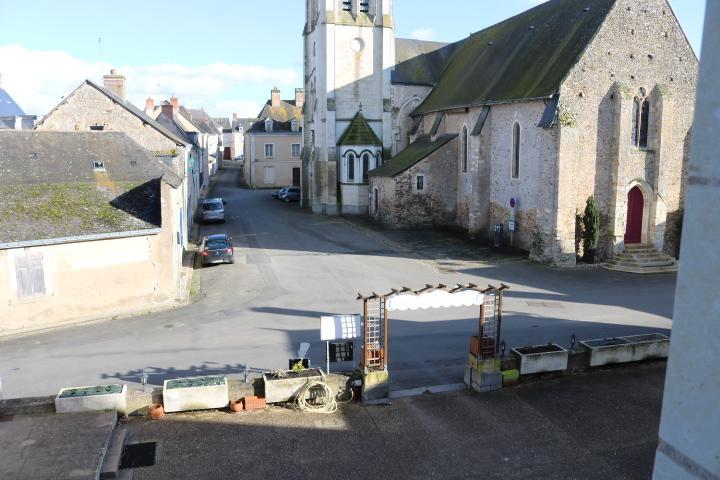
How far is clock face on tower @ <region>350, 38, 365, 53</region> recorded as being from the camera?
37125mm

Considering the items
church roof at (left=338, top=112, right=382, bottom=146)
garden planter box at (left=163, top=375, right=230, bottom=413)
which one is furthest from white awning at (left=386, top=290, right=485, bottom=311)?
church roof at (left=338, top=112, right=382, bottom=146)

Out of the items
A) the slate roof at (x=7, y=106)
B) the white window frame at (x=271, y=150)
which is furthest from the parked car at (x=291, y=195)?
the slate roof at (x=7, y=106)

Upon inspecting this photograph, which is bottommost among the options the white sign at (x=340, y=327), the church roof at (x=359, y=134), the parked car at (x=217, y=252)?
the parked car at (x=217, y=252)

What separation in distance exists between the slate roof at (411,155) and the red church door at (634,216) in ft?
34.5

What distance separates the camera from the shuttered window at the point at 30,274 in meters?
16.3

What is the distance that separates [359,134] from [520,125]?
13995 mm

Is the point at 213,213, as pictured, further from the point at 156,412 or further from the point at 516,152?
the point at 156,412

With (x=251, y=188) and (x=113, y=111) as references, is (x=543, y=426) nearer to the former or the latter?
(x=113, y=111)

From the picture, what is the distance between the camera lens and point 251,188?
58.3 m

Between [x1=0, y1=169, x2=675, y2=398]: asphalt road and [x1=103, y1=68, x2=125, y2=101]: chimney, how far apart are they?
36.1 feet

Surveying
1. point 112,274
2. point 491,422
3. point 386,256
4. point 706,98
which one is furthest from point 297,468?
point 386,256

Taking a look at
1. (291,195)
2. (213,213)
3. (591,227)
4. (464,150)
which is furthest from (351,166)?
(591,227)

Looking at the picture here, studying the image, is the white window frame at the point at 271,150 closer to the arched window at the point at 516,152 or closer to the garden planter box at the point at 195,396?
the arched window at the point at 516,152

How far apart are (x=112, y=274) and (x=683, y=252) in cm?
1723
